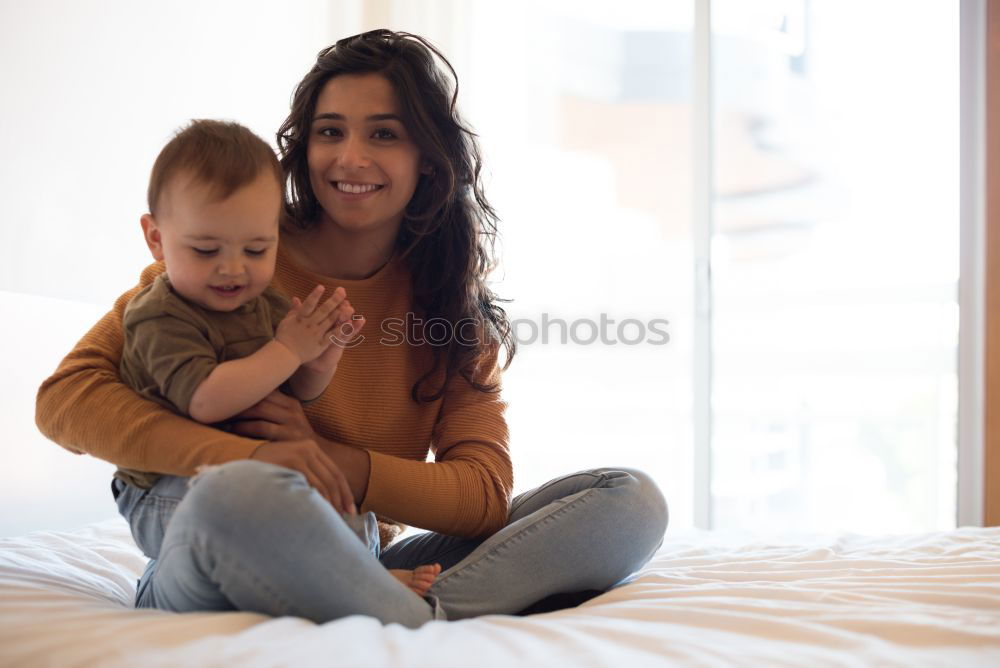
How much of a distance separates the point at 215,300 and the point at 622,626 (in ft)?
2.10

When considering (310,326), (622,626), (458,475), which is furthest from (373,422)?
(622,626)

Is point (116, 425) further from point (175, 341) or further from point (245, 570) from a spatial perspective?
point (245, 570)

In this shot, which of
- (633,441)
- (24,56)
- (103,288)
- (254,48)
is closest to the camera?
(24,56)

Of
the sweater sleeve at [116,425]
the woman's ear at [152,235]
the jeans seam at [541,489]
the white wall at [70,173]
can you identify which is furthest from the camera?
the white wall at [70,173]

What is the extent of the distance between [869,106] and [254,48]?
2.08 metres

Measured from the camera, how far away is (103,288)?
6.84 feet

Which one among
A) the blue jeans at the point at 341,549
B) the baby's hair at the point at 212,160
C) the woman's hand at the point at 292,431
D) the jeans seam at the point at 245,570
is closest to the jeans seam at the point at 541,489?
the blue jeans at the point at 341,549

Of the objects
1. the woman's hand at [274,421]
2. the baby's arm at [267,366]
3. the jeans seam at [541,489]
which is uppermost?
the baby's arm at [267,366]

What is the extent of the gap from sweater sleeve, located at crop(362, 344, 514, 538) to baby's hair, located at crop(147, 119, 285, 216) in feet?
1.38

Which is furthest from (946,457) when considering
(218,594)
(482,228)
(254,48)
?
(218,594)

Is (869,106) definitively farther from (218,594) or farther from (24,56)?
(218,594)

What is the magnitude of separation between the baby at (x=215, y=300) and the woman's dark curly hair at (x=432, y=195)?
0.36 meters

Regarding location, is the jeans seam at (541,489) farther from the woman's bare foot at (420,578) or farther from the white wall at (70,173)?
the white wall at (70,173)

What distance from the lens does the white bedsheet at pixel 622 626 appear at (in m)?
0.89
